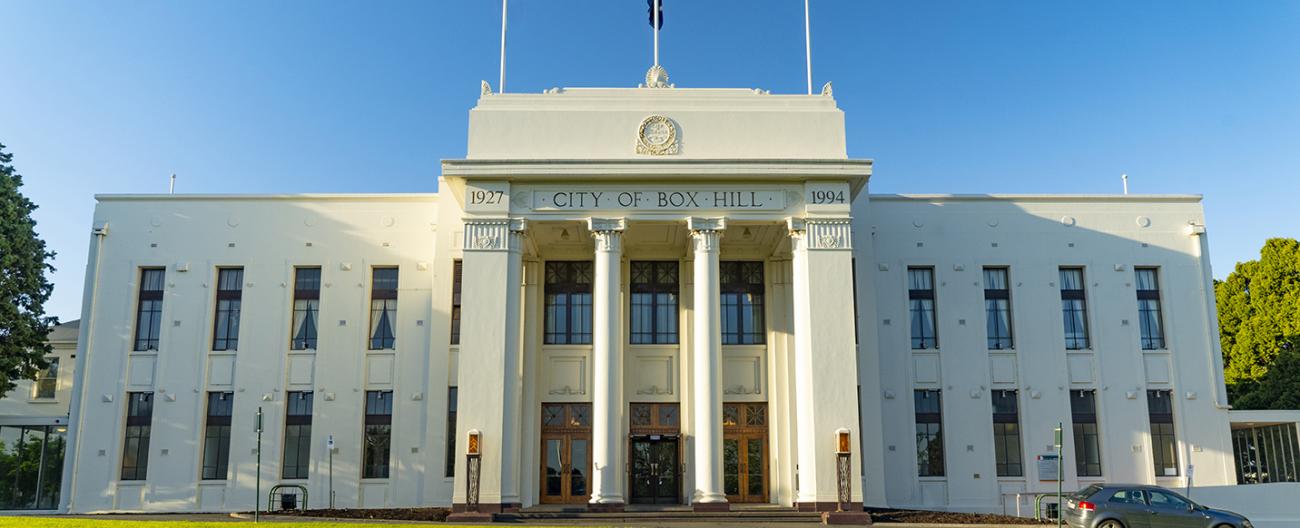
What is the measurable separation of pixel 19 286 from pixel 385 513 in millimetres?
12840

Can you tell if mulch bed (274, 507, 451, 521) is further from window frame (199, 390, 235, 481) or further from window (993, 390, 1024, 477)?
window (993, 390, 1024, 477)

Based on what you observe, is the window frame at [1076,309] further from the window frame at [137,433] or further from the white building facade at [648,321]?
the window frame at [137,433]

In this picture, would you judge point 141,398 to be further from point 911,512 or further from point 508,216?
point 911,512

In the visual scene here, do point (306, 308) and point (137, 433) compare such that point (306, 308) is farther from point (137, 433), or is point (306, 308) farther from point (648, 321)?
point (648, 321)

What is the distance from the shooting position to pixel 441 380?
92.9 feet

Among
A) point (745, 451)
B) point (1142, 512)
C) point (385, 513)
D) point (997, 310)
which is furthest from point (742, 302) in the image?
point (1142, 512)

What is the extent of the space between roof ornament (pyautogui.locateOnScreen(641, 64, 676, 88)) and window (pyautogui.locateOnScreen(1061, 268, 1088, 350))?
13.8m

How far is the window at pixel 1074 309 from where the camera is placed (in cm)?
2969

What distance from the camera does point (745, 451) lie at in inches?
1106

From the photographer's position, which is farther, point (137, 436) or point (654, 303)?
point (654, 303)

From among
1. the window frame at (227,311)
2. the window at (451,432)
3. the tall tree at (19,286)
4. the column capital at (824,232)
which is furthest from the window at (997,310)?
the tall tree at (19,286)

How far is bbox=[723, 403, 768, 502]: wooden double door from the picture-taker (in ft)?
91.2

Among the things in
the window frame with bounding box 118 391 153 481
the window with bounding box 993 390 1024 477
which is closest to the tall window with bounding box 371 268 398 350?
the window frame with bounding box 118 391 153 481

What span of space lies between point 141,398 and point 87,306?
3315mm
